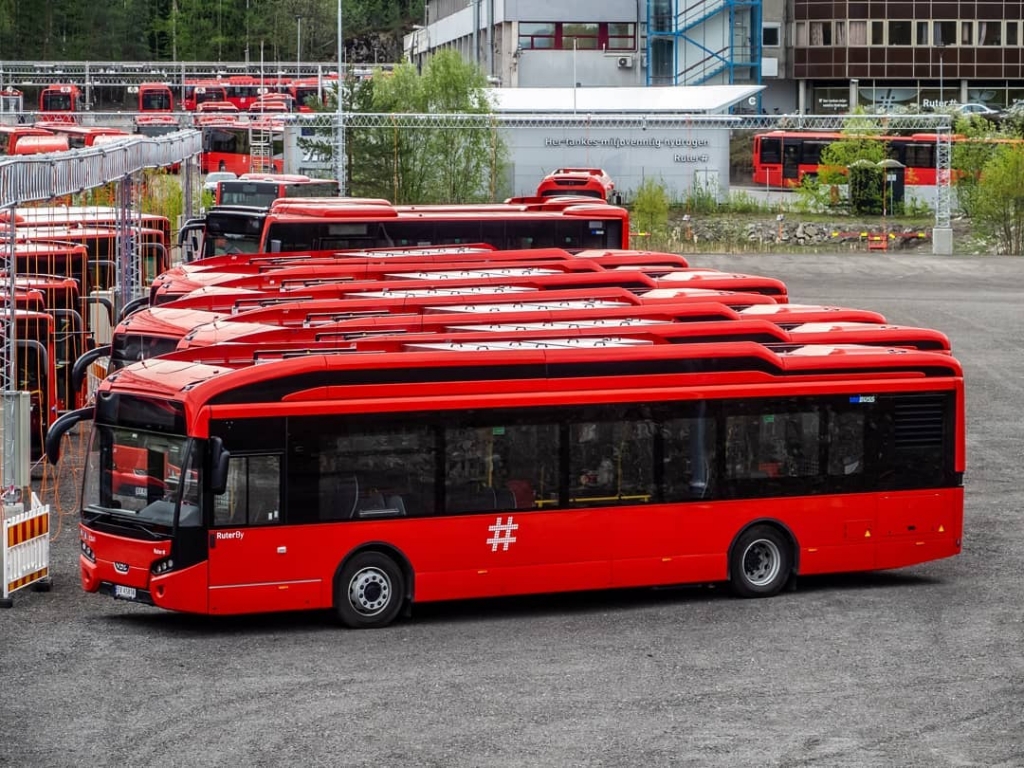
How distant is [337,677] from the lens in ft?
43.8

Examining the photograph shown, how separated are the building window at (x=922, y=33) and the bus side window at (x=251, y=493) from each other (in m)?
86.2

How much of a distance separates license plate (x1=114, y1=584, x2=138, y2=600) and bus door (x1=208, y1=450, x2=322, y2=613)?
2.26 ft

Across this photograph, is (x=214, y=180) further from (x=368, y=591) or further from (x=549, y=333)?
(x=368, y=591)

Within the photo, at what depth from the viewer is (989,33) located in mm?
95500

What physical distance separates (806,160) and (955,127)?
367 inches

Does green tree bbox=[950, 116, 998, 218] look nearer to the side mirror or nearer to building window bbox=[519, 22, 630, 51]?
building window bbox=[519, 22, 630, 51]

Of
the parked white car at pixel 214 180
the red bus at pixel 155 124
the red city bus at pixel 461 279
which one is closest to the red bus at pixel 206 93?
the red bus at pixel 155 124

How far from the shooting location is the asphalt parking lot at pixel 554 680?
11.5m

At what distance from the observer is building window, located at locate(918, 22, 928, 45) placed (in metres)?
95.8

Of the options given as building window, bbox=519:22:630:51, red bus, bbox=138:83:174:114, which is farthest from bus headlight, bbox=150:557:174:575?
red bus, bbox=138:83:174:114

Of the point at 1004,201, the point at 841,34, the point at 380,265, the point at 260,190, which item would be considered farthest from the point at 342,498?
the point at 841,34

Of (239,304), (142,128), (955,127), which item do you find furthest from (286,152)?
(239,304)

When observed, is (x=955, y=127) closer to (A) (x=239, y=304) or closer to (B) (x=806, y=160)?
(B) (x=806, y=160)

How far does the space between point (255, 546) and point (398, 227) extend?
20.7 metres
